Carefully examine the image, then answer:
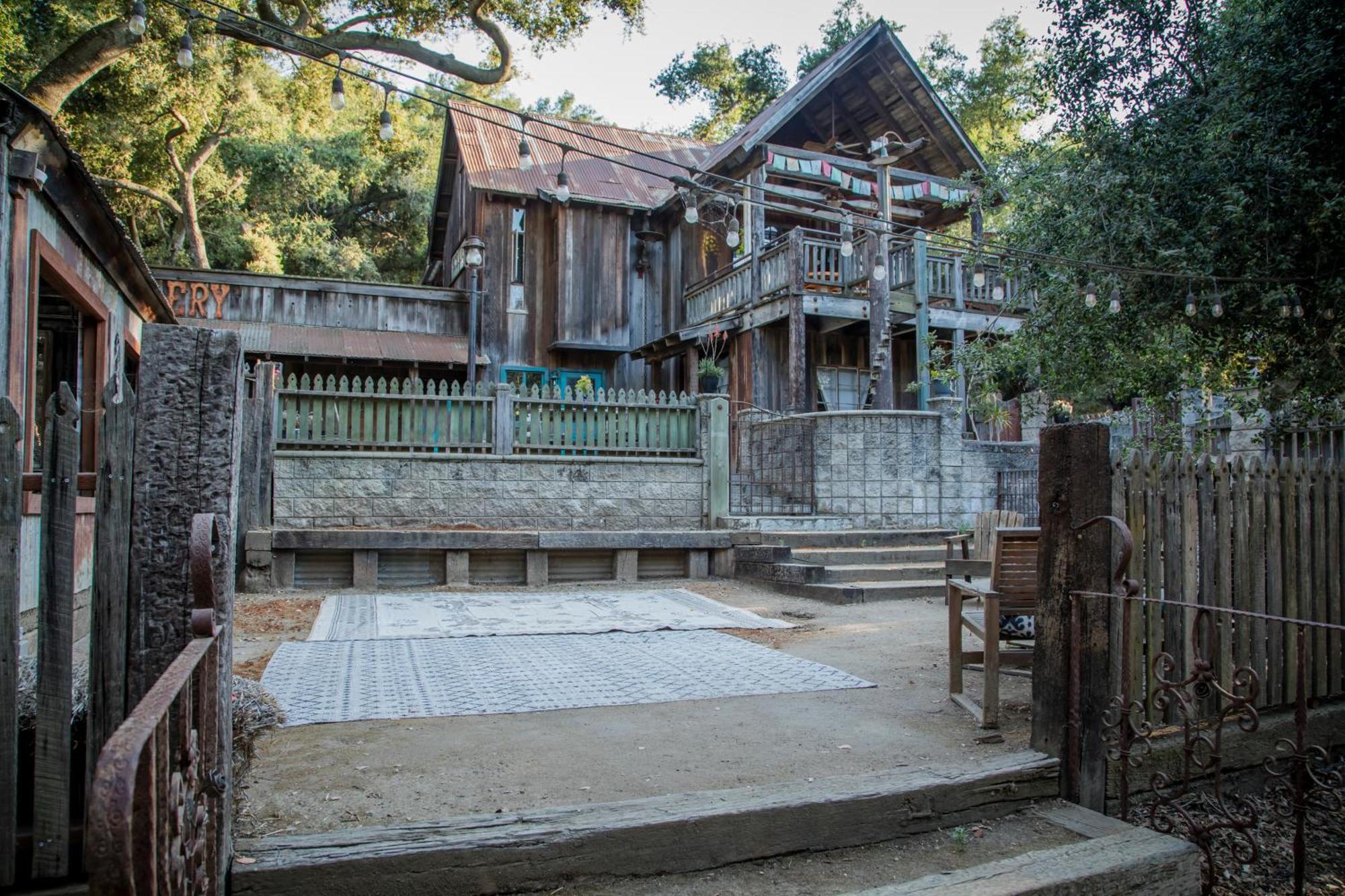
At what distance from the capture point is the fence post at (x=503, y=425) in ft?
36.2

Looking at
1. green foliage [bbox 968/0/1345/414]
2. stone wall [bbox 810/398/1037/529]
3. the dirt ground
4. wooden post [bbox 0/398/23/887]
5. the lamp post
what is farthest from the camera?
the lamp post

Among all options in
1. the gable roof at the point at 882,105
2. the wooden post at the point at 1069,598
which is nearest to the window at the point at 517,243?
the gable roof at the point at 882,105

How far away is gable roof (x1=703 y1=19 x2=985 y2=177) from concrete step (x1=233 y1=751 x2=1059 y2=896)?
14670 millimetres

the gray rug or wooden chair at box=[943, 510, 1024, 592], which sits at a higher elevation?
wooden chair at box=[943, 510, 1024, 592]

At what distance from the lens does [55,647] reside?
2.41m

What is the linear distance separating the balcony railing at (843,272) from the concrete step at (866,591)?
257 inches

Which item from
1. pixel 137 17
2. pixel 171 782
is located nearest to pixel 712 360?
pixel 137 17

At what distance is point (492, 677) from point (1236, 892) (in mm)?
3809

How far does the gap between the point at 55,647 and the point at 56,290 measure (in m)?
6.02

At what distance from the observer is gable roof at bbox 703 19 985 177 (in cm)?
1695

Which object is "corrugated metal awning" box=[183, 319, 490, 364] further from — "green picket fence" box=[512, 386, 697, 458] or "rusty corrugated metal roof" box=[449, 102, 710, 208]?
"green picket fence" box=[512, 386, 697, 458]

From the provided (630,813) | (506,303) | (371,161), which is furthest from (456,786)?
(371,161)

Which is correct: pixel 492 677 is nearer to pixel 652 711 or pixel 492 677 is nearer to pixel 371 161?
pixel 652 711

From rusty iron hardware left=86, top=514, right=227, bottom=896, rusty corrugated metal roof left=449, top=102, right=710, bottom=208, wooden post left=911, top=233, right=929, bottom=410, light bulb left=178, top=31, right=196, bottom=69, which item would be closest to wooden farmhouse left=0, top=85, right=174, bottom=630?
rusty iron hardware left=86, top=514, right=227, bottom=896
